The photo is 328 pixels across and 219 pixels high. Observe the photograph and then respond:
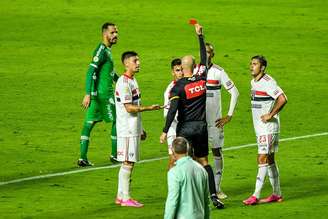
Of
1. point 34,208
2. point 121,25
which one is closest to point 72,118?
point 34,208

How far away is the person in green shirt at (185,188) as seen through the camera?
15820mm

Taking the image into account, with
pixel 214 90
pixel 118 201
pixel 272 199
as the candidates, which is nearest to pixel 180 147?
pixel 118 201

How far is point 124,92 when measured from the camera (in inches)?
835

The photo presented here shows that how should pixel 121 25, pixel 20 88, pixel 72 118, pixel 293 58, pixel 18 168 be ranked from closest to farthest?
pixel 18 168
pixel 72 118
pixel 20 88
pixel 293 58
pixel 121 25

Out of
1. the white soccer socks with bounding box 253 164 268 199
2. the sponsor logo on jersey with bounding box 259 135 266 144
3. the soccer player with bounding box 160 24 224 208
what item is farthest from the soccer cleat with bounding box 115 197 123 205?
the sponsor logo on jersey with bounding box 259 135 266 144

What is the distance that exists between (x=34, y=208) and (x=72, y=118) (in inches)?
330

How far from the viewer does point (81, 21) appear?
40.6 metres

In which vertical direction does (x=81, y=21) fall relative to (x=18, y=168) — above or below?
above

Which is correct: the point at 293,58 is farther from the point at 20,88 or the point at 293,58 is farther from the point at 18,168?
the point at 18,168

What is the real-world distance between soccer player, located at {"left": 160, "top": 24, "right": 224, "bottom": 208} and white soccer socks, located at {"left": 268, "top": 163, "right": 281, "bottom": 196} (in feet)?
4.17

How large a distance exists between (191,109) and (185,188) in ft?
14.5

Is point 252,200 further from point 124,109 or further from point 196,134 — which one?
point 124,109

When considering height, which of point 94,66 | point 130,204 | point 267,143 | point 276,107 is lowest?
point 130,204

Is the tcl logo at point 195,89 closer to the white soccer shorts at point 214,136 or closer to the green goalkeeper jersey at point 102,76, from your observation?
the white soccer shorts at point 214,136
